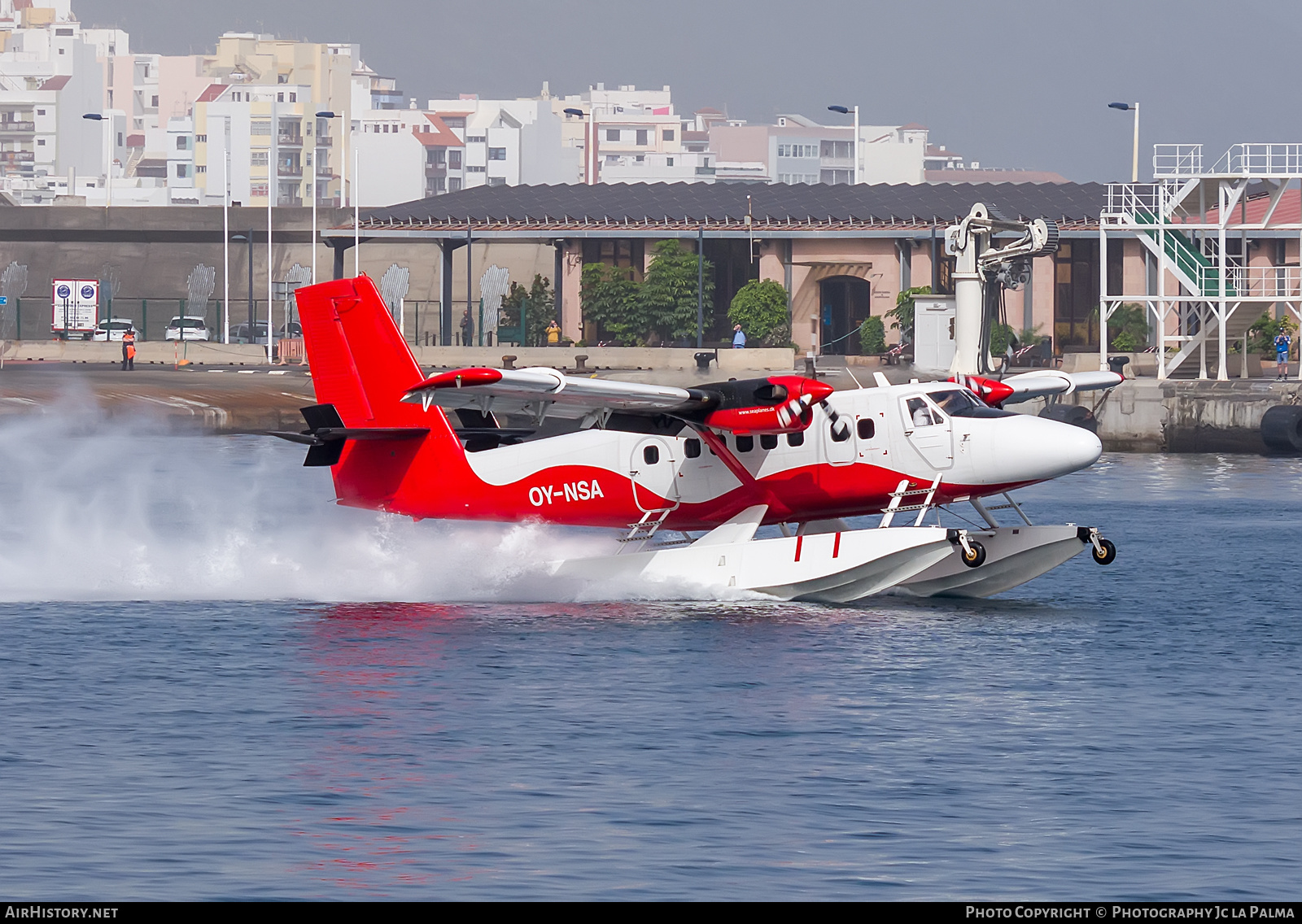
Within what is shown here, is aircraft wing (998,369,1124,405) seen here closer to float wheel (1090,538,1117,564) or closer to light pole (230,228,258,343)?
float wheel (1090,538,1117,564)

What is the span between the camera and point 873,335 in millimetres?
83812

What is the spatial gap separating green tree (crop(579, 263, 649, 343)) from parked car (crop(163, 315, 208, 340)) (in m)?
24.8

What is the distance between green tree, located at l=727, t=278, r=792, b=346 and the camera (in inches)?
3383

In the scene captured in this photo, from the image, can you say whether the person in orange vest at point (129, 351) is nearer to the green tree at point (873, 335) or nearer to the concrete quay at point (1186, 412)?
the green tree at point (873, 335)

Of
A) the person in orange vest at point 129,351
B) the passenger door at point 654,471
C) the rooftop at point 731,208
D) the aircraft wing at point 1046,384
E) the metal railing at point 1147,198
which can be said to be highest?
the rooftop at point 731,208

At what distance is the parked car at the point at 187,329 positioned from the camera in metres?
105

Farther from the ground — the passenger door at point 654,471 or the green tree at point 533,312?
the green tree at point 533,312

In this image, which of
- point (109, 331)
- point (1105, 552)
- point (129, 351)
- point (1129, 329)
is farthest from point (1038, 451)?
point (109, 331)

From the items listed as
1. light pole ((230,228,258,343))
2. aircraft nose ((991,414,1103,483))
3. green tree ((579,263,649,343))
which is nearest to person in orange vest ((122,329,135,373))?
light pole ((230,228,258,343))

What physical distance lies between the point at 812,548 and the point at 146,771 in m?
12.3

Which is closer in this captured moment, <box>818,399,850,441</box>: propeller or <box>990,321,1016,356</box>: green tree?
<box>818,399,850,441</box>: propeller

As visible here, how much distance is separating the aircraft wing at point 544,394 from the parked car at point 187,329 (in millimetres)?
76588

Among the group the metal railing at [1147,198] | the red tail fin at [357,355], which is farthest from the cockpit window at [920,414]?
the metal railing at [1147,198]
